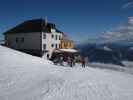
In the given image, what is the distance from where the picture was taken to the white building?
161 feet

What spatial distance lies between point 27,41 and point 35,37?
2.61 m

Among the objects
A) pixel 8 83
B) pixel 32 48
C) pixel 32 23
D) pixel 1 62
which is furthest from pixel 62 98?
pixel 32 23

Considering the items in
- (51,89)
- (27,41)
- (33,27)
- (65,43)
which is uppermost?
(33,27)

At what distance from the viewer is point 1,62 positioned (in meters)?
23.5

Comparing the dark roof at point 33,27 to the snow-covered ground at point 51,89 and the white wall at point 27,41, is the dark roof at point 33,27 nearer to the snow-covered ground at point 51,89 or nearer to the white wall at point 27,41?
the white wall at point 27,41

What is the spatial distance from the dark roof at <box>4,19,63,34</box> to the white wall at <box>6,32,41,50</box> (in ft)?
3.48

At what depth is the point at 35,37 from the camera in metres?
49.6

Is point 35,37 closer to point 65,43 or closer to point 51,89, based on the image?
point 65,43

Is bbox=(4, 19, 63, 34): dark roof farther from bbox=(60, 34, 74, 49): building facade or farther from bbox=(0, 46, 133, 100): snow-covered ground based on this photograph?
bbox=(0, 46, 133, 100): snow-covered ground

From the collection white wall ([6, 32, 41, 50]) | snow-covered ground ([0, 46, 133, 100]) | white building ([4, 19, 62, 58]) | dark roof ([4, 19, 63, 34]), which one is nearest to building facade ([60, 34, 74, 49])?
white building ([4, 19, 62, 58])

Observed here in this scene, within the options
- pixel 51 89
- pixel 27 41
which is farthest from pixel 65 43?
pixel 51 89

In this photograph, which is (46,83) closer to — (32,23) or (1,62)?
(1,62)

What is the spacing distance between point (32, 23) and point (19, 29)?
3904 millimetres

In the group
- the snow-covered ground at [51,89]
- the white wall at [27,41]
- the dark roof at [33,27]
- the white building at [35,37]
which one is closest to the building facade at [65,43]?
the white building at [35,37]
